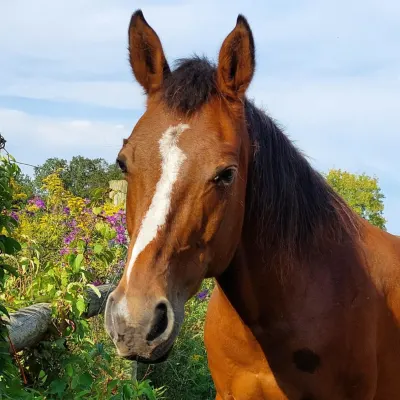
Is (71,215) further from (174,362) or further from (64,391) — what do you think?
(64,391)

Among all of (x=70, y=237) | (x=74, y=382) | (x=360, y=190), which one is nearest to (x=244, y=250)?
(x=74, y=382)

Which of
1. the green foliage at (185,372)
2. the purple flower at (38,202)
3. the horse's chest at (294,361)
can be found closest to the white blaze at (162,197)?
the horse's chest at (294,361)

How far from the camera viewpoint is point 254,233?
294 centimetres

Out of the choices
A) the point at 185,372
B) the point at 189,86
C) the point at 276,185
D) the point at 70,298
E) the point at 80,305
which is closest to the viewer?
the point at 189,86

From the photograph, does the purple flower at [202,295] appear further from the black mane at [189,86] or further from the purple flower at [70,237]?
the black mane at [189,86]

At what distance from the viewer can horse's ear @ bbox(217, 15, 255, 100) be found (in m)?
2.77

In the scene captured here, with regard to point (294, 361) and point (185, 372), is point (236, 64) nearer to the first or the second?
point (294, 361)

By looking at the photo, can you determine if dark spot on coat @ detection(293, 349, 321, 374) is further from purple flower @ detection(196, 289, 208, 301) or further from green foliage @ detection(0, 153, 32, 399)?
purple flower @ detection(196, 289, 208, 301)

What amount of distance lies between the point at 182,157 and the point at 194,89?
15.3 inches

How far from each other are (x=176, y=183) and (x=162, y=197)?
80mm

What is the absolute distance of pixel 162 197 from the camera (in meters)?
2.34

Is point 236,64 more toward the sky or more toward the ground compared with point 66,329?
more toward the sky

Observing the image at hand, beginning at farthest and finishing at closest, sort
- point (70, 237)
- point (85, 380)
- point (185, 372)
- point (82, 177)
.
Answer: point (82, 177) < point (185, 372) < point (70, 237) < point (85, 380)

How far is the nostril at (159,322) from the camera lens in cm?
214
